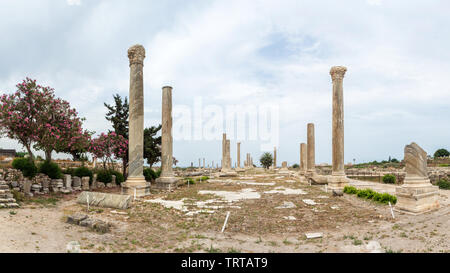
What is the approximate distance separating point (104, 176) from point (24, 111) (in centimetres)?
587

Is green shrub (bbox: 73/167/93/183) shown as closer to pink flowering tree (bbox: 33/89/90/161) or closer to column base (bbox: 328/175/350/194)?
pink flowering tree (bbox: 33/89/90/161)

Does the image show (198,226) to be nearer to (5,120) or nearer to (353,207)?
(353,207)

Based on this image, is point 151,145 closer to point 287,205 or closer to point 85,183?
point 85,183

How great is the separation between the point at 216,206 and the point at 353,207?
549cm

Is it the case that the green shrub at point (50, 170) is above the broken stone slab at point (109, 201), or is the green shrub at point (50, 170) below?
above

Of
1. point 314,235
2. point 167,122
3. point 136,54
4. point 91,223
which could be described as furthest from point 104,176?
point 314,235

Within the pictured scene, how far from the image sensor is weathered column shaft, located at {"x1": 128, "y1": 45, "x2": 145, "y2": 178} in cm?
1365

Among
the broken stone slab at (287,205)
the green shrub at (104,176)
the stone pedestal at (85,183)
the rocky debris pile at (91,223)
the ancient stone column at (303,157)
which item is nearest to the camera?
the rocky debris pile at (91,223)

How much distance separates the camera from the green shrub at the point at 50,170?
1334 centimetres

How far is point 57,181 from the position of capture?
13.5 m

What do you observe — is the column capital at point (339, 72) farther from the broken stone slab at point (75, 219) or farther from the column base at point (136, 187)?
the broken stone slab at point (75, 219)

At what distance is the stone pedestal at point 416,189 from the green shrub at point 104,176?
15.9 meters

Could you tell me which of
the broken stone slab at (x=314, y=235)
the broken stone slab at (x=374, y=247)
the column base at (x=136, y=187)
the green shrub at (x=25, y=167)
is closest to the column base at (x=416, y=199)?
the broken stone slab at (x=374, y=247)
